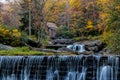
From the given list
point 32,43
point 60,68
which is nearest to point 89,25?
point 32,43

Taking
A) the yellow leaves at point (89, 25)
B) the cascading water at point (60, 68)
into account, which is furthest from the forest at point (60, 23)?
the cascading water at point (60, 68)

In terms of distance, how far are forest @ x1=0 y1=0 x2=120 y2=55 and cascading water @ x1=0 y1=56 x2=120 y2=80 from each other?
3876 mm

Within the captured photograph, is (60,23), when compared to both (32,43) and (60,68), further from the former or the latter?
(60,68)

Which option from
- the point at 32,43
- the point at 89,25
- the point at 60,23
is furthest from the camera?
the point at 60,23

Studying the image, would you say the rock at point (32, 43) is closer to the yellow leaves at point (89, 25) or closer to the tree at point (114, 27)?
the tree at point (114, 27)

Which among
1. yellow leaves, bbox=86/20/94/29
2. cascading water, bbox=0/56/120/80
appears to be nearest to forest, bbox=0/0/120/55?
yellow leaves, bbox=86/20/94/29

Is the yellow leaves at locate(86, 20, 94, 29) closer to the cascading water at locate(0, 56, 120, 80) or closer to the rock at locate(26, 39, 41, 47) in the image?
the rock at locate(26, 39, 41, 47)

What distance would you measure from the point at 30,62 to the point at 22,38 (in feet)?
30.8

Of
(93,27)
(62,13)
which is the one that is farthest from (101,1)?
(62,13)

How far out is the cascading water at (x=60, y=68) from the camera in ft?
60.2

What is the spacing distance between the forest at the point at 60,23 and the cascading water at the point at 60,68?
388cm

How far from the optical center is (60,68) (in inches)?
757

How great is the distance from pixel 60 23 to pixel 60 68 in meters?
36.6

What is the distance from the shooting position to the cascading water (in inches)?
722
